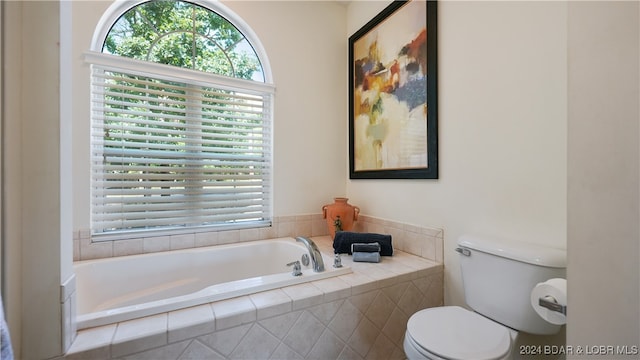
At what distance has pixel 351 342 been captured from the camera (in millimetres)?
1409

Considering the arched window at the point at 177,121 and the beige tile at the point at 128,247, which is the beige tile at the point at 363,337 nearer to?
the arched window at the point at 177,121

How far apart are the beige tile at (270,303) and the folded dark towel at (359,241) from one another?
72 centimetres

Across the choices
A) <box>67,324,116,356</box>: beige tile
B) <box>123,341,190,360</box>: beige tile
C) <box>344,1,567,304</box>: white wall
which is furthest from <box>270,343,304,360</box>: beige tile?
<box>344,1,567,304</box>: white wall

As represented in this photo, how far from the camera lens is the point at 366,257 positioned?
1.83 metres

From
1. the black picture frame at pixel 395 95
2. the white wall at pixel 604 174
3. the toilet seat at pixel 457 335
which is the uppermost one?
the black picture frame at pixel 395 95

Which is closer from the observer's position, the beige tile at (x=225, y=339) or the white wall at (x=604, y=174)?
the white wall at (x=604, y=174)

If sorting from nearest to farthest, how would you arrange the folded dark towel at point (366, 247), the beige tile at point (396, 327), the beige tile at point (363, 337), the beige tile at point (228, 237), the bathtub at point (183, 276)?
the bathtub at point (183, 276)
the beige tile at point (363, 337)
the beige tile at point (396, 327)
the folded dark towel at point (366, 247)
the beige tile at point (228, 237)

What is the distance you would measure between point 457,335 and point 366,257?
2.43ft

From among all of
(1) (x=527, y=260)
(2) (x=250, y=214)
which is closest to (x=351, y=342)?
(1) (x=527, y=260)

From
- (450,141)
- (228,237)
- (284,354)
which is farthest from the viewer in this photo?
(228,237)

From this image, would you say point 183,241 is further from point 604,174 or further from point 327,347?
point 604,174

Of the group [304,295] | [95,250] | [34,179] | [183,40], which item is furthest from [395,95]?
[95,250]

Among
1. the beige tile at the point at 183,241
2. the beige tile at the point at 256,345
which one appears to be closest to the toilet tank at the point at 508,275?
the beige tile at the point at 256,345

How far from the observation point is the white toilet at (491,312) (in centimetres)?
108
